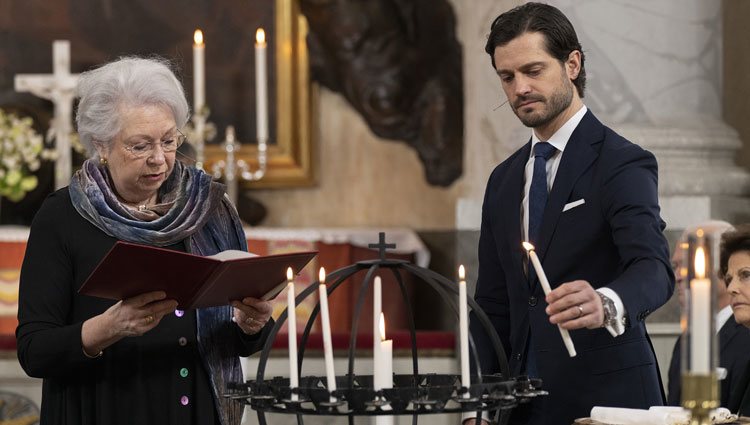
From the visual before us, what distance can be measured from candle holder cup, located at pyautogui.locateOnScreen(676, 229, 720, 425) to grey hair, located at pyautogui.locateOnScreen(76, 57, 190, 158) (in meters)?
1.62

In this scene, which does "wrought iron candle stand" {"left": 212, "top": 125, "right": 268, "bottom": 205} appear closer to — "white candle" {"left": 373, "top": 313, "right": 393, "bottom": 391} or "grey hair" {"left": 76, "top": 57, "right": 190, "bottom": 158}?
"grey hair" {"left": 76, "top": 57, "right": 190, "bottom": 158}

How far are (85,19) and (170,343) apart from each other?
18.1 feet

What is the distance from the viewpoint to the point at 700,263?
71.8 inches

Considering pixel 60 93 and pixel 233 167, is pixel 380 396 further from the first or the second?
pixel 60 93

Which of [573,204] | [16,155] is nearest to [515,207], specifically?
[573,204]

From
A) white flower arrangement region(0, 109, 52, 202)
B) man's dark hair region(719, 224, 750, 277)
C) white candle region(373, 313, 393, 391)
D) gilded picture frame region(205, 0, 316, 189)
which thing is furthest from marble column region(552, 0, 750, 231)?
white flower arrangement region(0, 109, 52, 202)

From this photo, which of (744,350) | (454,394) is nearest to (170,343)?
(454,394)

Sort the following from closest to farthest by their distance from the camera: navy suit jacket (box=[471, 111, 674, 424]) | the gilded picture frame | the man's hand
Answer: the man's hand
navy suit jacket (box=[471, 111, 674, 424])
the gilded picture frame

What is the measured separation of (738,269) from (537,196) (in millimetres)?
1270

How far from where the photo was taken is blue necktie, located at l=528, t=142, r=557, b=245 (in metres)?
3.05

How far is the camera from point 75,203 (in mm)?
3109

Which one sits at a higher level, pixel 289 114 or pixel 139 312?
pixel 289 114

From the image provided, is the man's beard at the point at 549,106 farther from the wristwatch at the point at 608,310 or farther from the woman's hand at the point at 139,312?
the woman's hand at the point at 139,312

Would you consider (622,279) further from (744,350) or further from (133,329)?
(744,350)
